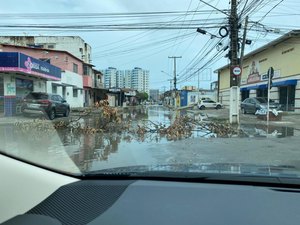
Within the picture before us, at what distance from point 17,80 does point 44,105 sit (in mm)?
2424

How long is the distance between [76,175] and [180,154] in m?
7.26

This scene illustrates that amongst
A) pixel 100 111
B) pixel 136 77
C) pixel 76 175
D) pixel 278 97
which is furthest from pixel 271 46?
pixel 136 77

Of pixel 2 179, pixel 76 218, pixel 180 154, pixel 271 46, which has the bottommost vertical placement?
pixel 180 154

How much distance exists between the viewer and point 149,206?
8.49 ft

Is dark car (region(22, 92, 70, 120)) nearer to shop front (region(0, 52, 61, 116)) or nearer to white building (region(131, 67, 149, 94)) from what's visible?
shop front (region(0, 52, 61, 116))

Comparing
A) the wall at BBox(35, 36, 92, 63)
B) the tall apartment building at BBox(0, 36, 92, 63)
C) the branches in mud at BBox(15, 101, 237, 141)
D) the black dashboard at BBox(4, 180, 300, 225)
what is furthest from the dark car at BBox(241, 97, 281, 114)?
the black dashboard at BBox(4, 180, 300, 225)

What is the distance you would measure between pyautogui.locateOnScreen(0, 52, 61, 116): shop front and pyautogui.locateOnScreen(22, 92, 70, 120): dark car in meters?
0.25

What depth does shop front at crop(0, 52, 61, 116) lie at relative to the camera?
12664 mm

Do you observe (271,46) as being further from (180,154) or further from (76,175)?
(76,175)

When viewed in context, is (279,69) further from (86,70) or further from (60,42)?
(60,42)

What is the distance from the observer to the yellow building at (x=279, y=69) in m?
34.4

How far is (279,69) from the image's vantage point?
3816cm

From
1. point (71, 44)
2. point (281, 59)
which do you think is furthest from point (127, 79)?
point (281, 59)

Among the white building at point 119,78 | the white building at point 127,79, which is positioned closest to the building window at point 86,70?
the white building at point 119,78
